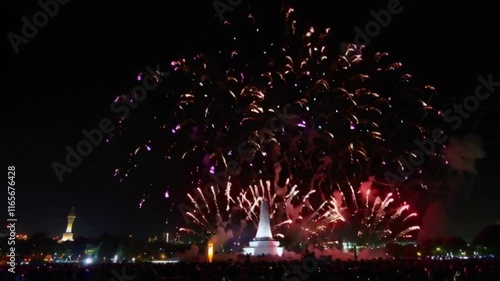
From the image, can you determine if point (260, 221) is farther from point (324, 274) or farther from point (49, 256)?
point (49, 256)

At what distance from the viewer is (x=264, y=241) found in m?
48.2

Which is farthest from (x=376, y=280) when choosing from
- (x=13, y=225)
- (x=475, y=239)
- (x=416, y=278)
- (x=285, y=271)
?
(x=475, y=239)

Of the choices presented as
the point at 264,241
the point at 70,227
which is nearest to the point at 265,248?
the point at 264,241

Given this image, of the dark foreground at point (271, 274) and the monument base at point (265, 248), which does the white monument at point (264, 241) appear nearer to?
A: the monument base at point (265, 248)

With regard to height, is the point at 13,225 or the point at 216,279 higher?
the point at 13,225

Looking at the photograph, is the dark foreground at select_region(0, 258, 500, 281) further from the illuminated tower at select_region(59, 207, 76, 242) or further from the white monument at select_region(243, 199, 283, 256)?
the illuminated tower at select_region(59, 207, 76, 242)

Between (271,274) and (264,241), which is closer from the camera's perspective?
(271,274)

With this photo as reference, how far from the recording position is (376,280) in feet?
68.3

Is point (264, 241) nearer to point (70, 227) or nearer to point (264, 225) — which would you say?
point (264, 225)

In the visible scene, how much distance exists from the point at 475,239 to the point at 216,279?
69.8 metres

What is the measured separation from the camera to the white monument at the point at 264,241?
47.8 meters

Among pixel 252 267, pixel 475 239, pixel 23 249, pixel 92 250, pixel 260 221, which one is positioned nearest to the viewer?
pixel 252 267

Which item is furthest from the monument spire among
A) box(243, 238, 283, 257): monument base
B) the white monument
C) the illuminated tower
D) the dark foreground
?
the illuminated tower

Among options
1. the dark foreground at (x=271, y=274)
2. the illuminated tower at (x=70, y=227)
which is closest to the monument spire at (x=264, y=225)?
the dark foreground at (x=271, y=274)
